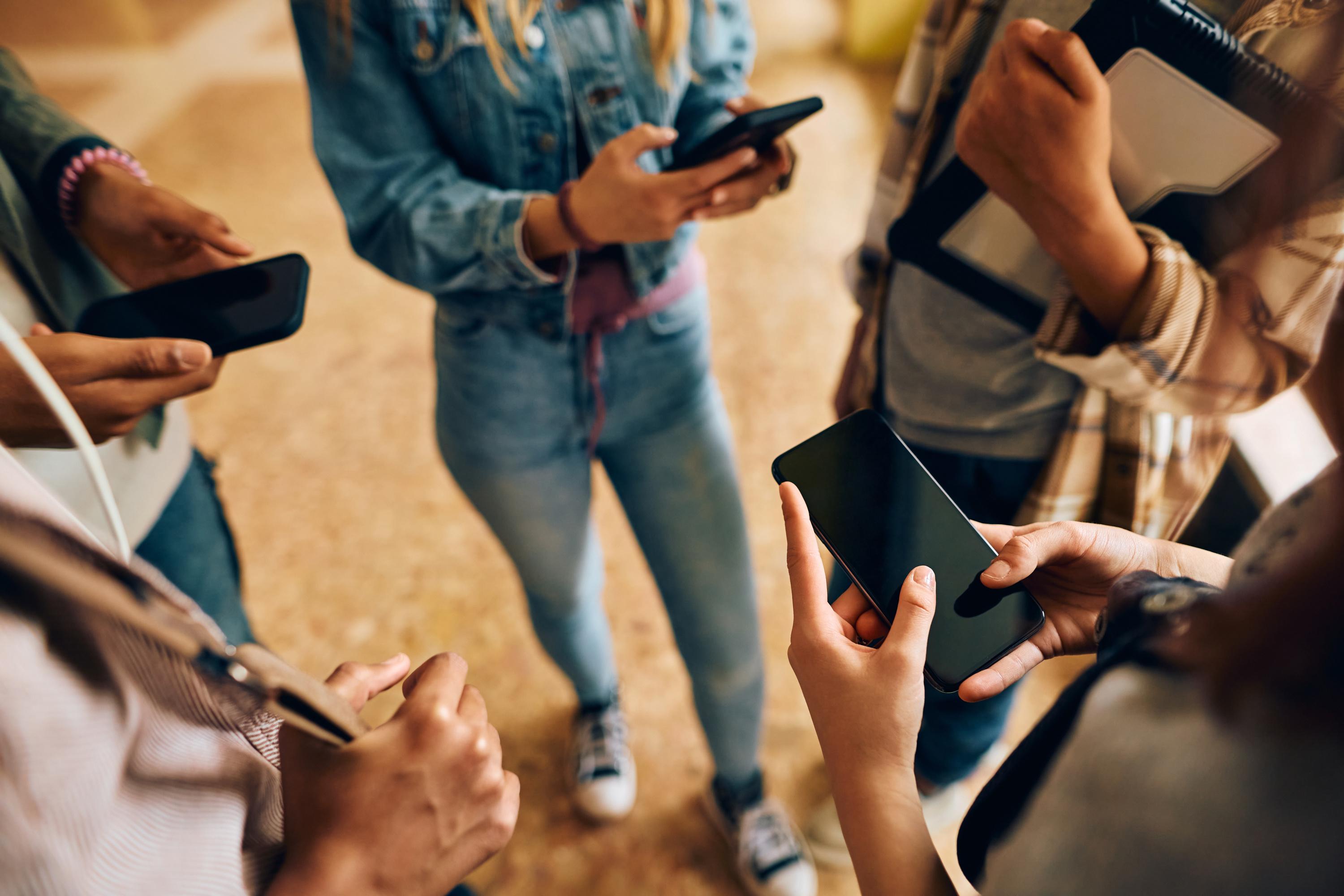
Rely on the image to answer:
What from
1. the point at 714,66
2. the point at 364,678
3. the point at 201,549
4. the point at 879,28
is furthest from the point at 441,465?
the point at 879,28

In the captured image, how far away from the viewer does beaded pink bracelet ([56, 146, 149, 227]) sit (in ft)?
1.47

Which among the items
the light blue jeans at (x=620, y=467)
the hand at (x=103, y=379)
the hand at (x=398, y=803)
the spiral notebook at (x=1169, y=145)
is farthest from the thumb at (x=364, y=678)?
the spiral notebook at (x=1169, y=145)

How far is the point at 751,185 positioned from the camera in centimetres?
51

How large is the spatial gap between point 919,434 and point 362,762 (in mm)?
414

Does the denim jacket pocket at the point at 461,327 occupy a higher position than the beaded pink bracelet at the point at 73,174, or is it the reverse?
the beaded pink bracelet at the point at 73,174

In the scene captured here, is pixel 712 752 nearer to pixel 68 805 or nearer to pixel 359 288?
pixel 68 805

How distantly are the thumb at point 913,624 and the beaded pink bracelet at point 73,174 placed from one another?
54cm

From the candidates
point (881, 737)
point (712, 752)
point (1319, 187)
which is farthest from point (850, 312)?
point (881, 737)

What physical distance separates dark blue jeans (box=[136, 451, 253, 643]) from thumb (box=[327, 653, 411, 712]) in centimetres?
31

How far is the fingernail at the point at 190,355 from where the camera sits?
1.20 ft

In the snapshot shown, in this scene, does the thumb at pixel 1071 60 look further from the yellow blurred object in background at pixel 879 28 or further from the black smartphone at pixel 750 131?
the yellow blurred object in background at pixel 879 28

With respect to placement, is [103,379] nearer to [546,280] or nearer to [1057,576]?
[546,280]

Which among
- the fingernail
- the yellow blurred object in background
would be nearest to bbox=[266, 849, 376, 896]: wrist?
the fingernail

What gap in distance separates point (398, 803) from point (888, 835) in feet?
0.62
